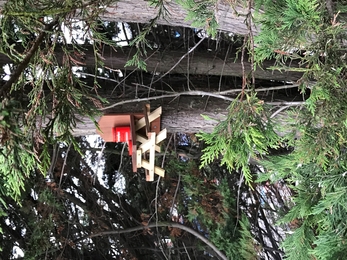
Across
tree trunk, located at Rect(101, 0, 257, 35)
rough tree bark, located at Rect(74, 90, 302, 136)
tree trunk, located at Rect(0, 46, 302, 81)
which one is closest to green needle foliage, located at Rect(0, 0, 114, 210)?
tree trunk, located at Rect(101, 0, 257, 35)

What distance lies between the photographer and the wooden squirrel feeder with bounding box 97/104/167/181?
1.98m

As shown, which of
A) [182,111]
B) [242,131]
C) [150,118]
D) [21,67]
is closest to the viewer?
[21,67]

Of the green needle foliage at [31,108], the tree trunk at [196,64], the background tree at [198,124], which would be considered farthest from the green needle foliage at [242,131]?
the tree trunk at [196,64]

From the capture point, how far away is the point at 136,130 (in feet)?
6.66

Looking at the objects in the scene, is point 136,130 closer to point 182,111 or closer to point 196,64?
point 182,111

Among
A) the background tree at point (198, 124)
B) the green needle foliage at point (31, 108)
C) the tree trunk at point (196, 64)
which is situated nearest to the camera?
the green needle foliage at point (31, 108)

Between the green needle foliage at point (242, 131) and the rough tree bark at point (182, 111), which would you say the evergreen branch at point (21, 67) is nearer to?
the green needle foliage at point (242, 131)

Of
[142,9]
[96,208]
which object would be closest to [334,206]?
[142,9]

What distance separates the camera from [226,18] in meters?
1.79

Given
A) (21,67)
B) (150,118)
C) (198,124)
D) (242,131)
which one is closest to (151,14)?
(150,118)

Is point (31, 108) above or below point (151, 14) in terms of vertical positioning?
below

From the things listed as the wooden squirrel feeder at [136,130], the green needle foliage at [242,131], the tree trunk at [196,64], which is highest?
the tree trunk at [196,64]

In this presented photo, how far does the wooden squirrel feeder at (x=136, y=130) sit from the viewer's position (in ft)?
6.50

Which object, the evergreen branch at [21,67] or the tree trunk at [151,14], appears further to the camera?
the tree trunk at [151,14]
